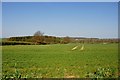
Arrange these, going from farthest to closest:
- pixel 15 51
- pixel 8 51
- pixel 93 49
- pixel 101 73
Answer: pixel 93 49, pixel 15 51, pixel 8 51, pixel 101 73

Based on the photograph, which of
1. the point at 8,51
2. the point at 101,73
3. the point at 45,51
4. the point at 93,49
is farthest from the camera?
the point at 93,49

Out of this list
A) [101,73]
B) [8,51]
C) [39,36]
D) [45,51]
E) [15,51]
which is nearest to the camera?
[101,73]

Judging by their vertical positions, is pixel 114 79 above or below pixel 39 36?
below

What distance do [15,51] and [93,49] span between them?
778 centimetres

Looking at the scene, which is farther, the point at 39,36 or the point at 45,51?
the point at 45,51

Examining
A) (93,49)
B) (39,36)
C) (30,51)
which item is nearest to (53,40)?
(39,36)

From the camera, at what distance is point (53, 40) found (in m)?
9.15

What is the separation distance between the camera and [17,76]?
3.56 meters

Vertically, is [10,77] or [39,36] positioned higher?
[39,36]

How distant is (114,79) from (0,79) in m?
2.00

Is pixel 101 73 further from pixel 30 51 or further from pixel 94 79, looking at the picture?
pixel 30 51

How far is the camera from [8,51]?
1498cm

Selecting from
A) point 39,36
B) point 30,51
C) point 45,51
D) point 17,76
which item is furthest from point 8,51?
point 17,76

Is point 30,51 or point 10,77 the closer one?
point 10,77
